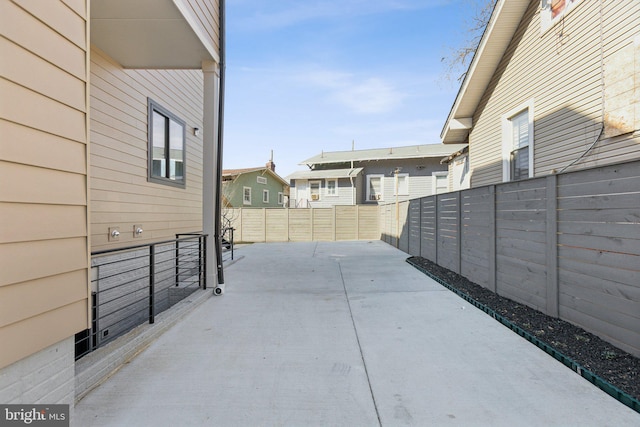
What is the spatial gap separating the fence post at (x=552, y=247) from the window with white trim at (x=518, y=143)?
3.36 m

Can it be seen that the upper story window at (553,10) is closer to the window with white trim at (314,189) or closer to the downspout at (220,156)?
Result: the downspout at (220,156)

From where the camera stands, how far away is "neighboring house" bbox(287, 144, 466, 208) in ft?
58.1

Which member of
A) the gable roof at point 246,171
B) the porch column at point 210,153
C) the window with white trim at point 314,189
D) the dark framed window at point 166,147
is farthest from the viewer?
the gable roof at point 246,171

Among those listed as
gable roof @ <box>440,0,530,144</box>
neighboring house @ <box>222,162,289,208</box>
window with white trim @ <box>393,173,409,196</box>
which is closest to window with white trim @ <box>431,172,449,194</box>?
window with white trim @ <box>393,173,409,196</box>

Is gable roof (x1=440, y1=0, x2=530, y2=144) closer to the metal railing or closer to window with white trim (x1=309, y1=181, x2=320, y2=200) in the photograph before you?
the metal railing

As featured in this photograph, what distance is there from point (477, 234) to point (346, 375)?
360 cm

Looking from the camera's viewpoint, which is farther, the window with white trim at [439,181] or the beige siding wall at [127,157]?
the window with white trim at [439,181]

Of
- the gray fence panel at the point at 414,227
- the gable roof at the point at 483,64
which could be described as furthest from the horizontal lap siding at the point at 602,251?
the gray fence panel at the point at 414,227

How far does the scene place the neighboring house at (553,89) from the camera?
439 cm

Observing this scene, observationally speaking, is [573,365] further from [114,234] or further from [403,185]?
[403,185]

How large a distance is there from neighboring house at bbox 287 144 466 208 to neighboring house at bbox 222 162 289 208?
11.1 feet

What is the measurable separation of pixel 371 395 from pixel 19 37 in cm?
300

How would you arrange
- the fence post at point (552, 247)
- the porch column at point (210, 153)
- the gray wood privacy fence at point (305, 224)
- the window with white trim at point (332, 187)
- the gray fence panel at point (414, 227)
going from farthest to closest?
the window with white trim at point (332, 187), the gray wood privacy fence at point (305, 224), the gray fence panel at point (414, 227), the porch column at point (210, 153), the fence post at point (552, 247)

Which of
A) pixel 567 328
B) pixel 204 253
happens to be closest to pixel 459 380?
pixel 567 328
